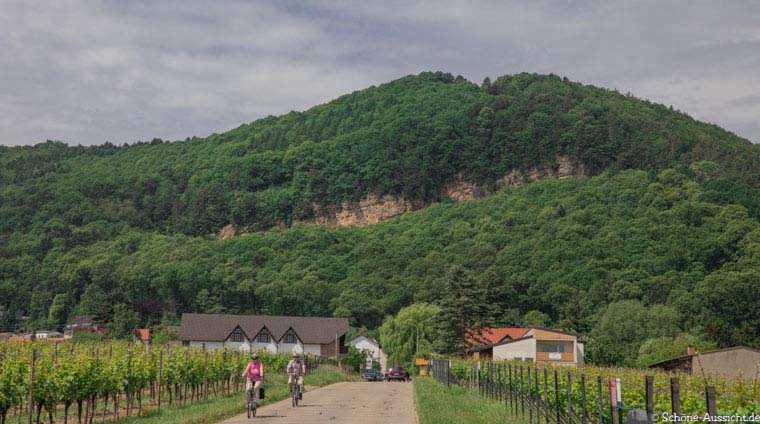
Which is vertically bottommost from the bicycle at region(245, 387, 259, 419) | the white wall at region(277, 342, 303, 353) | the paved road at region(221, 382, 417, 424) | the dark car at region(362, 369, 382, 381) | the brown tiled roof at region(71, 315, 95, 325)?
the dark car at region(362, 369, 382, 381)

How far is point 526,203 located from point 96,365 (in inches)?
5583

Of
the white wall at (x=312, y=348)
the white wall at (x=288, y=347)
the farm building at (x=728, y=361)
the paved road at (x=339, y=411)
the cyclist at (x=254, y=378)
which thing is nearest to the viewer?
the paved road at (x=339, y=411)

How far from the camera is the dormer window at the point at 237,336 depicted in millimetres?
109375

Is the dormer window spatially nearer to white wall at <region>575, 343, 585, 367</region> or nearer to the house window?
the house window

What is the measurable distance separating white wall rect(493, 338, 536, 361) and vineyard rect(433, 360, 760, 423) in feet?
135

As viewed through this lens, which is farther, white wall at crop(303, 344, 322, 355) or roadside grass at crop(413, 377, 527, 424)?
white wall at crop(303, 344, 322, 355)

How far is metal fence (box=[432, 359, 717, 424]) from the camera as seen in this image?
11367mm

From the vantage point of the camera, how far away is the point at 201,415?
23.1 meters

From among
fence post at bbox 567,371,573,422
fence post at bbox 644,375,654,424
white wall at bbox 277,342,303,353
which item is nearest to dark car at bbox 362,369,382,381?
white wall at bbox 277,342,303,353

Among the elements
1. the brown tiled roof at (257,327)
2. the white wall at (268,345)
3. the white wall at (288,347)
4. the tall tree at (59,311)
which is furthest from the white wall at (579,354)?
the tall tree at (59,311)

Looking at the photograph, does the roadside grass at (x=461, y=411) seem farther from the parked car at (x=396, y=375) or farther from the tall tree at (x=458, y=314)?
the tall tree at (x=458, y=314)

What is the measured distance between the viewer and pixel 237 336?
10981 cm

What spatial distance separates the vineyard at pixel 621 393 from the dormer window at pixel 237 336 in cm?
7717

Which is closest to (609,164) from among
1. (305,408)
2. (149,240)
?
(149,240)
